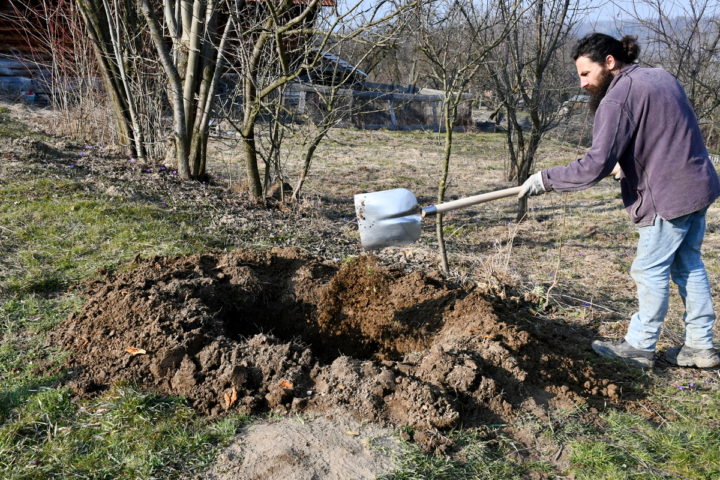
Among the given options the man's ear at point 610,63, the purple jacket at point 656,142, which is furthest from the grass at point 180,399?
the man's ear at point 610,63

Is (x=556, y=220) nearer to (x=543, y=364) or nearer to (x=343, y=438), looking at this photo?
(x=543, y=364)

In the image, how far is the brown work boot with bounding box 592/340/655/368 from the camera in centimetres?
340

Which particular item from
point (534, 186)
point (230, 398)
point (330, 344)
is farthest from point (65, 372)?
point (534, 186)

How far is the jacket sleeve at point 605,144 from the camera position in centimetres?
301

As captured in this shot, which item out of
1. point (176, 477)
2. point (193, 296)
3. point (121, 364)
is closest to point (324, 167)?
point (193, 296)

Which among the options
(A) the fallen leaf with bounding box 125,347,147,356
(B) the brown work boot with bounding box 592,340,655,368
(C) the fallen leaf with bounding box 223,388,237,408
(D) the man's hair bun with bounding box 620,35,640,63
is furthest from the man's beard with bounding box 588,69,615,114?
(A) the fallen leaf with bounding box 125,347,147,356

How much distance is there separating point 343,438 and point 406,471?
331mm

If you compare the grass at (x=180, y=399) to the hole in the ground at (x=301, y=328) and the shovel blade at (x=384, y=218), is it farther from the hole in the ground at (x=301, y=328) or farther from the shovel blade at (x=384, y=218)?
the shovel blade at (x=384, y=218)

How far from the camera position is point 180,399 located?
280 cm

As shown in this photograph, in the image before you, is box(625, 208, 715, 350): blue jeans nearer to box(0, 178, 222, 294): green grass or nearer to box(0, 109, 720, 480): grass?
box(0, 109, 720, 480): grass

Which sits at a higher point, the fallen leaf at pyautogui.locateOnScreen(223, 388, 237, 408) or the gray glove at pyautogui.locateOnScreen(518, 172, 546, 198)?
the gray glove at pyautogui.locateOnScreen(518, 172, 546, 198)

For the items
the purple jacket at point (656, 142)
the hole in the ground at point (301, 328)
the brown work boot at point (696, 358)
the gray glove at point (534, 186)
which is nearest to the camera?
the purple jacket at point (656, 142)

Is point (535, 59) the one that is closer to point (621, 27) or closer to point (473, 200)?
point (621, 27)

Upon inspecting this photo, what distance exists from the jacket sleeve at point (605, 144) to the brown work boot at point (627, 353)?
1.06 metres
